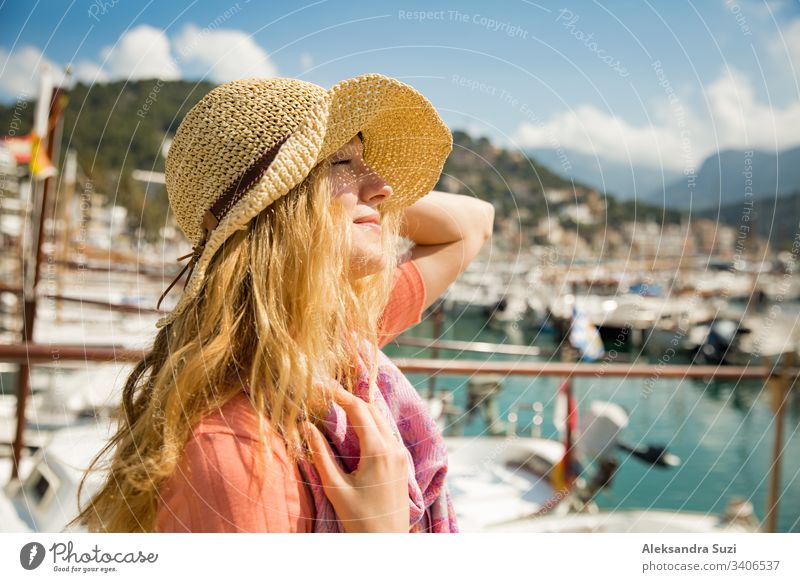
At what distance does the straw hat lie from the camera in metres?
0.68

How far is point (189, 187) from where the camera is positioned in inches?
28.5

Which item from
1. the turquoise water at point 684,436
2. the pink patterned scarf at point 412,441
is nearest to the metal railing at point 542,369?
the pink patterned scarf at point 412,441

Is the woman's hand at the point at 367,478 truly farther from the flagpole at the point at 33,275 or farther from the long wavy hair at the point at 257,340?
Result: the flagpole at the point at 33,275

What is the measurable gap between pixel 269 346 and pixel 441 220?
0.44 metres

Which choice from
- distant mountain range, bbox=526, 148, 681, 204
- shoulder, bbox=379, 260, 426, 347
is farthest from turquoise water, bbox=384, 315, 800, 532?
shoulder, bbox=379, 260, 426, 347

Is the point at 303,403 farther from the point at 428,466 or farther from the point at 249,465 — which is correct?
the point at 428,466

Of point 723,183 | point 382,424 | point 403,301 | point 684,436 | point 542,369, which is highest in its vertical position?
point 723,183

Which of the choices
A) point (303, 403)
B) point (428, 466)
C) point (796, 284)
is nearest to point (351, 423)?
point (303, 403)

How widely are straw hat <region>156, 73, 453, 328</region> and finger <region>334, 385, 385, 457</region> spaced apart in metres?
0.21

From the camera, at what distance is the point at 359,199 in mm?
792

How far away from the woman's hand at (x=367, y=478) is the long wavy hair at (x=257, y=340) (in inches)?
1.5

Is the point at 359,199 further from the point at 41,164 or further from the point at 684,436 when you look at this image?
the point at 684,436

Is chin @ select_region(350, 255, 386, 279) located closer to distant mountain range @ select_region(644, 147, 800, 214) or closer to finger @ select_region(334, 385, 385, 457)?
finger @ select_region(334, 385, 385, 457)

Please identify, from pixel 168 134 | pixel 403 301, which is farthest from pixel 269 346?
pixel 168 134
